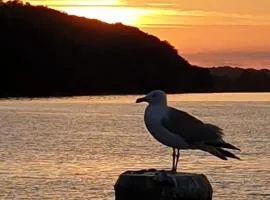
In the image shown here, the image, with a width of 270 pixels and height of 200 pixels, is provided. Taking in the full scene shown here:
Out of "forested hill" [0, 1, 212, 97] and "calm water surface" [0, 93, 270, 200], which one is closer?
"calm water surface" [0, 93, 270, 200]

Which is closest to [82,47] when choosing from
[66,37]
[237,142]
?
[66,37]

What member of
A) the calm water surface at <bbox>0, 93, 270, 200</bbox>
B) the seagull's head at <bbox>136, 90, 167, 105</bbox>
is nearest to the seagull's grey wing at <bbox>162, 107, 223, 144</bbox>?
the seagull's head at <bbox>136, 90, 167, 105</bbox>

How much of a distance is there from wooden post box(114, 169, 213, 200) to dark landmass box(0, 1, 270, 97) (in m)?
167

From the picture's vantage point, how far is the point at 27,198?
112ft

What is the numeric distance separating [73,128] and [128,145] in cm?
2958

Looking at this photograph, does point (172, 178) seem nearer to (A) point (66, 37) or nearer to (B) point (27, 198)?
(B) point (27, 198)

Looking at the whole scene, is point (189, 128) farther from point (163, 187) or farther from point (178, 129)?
point (163, 187)

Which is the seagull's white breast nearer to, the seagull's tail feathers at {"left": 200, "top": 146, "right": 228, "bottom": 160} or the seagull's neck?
the seagull's neck

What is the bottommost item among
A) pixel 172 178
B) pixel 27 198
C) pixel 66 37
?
pixel 27 198

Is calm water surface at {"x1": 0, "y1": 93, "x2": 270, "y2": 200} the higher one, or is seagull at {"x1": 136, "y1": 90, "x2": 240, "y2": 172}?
seagull at {"x1": 136, "y1": 90, "x2": 240, "y2": 172}

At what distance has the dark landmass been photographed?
17938cm

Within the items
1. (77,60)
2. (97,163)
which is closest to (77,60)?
(77,60)

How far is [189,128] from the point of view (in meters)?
9.05

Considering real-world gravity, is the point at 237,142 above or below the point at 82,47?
below
